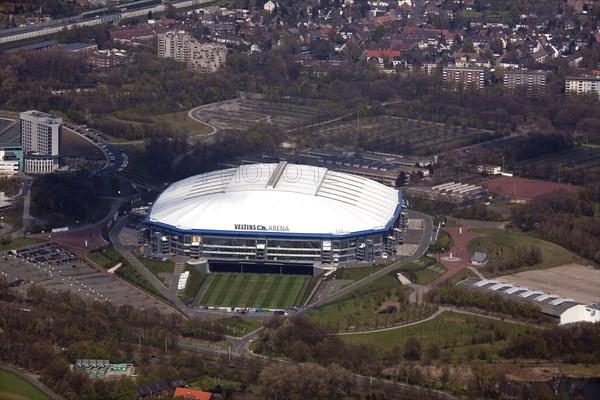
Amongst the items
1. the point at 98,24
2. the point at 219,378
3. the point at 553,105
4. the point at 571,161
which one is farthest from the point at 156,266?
the point at 98,24

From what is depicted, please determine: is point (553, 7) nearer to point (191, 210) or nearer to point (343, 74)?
point (343, 74)

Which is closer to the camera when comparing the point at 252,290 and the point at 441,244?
the point at 252,290

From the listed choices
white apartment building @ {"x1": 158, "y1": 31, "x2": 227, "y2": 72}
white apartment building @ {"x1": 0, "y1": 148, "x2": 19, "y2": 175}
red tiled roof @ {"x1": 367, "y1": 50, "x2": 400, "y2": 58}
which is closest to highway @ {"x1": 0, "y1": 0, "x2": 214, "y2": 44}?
white apartment building @ {"x1": 158, "y1": 31, "x2": 227, "y2": 72}

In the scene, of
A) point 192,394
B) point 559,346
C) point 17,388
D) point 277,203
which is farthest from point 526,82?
point 17,388

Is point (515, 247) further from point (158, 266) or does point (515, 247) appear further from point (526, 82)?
point (526, 82)

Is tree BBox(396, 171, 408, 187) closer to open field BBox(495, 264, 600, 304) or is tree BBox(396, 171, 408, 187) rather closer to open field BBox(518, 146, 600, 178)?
open field BBox(518, 146, 600, 178)

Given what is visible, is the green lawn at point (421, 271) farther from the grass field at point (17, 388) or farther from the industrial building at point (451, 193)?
the grass field at point (17, 388)
